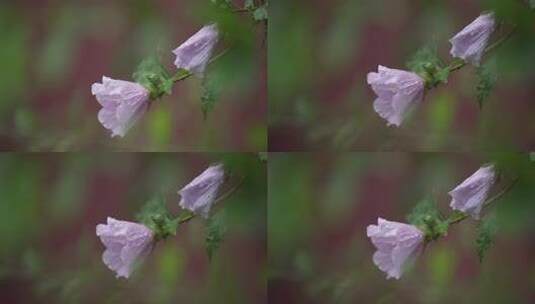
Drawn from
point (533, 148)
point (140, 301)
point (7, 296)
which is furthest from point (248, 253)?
point (533, 148)

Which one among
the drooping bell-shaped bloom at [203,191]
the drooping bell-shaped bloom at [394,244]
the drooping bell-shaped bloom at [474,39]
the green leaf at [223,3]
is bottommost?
the drooping bell-shaped bloom at [394,244]

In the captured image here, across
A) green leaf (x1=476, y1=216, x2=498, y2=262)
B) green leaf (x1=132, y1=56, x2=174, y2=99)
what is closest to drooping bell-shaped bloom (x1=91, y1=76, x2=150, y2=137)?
green leaf (x1=132, y1=56, x2=174, y2=99)

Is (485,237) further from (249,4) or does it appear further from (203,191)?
(249,4)

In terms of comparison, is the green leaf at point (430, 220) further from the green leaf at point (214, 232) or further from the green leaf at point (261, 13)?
the green leaf at point (261, 13)

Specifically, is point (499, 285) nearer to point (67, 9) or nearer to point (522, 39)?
point (522, 39)

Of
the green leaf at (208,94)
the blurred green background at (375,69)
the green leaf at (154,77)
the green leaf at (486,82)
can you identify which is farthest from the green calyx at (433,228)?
the green leaf at (154,77)

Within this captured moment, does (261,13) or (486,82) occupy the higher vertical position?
(261,13)

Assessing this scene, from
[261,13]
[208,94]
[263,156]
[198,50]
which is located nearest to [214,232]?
[263,156]
